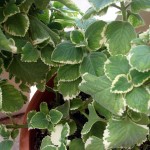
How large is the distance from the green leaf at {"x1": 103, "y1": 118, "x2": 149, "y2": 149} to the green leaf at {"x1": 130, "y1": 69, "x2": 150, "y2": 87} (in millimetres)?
73

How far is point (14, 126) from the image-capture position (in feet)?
2.34

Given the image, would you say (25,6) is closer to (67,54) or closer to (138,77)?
(67,54)

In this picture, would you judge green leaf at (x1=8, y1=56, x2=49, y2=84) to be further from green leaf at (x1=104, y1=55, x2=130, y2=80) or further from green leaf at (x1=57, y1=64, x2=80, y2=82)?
green leaf at (x1=104, y1=55, x2=130, y2=80)

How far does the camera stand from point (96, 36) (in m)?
0.61

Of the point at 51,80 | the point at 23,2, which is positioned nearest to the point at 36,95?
the point at 51,80

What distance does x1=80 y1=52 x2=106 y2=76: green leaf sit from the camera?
23.3 inches

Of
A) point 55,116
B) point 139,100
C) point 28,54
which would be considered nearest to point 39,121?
point 55,116

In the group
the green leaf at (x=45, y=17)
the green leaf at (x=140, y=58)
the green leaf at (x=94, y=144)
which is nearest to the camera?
the green leaf at (x=140, y=58)

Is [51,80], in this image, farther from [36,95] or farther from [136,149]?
[136,149]

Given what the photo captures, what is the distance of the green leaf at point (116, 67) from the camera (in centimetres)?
50

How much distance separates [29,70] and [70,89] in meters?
0.10

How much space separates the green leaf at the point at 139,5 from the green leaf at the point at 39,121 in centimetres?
28

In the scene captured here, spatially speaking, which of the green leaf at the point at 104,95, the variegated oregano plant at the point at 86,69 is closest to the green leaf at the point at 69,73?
the variegated oregano plant at the point at 86,69

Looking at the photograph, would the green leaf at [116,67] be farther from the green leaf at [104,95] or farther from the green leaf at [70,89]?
the green leaf at [70,89]
